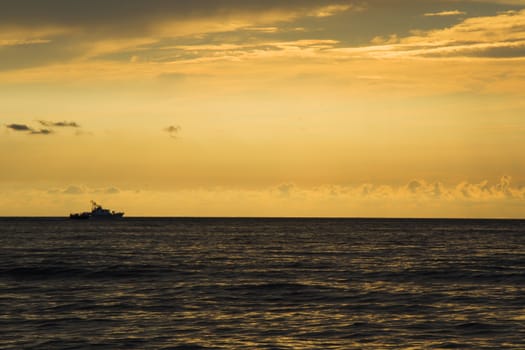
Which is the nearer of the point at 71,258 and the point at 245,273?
the point at 245,273

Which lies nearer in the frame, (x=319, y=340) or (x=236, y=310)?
(x=319, y=340)

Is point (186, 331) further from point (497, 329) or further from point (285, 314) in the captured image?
point (497, 329)

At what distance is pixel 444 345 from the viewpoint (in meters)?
33.9

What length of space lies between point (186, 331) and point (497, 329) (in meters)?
17.2

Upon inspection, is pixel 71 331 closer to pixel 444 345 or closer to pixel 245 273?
pixel 444 345

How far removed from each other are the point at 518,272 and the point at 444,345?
41688 millimetres

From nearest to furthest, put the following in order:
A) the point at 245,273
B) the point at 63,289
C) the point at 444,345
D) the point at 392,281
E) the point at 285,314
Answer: the point at 444,345 → the point at 285,314 → the point at 63,289 → the point at 392,281 → the point at 245,273

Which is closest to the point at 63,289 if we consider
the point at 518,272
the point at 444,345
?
the point at 444,345

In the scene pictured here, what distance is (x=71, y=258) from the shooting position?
93812 millimetres

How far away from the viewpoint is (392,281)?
63.2 meters

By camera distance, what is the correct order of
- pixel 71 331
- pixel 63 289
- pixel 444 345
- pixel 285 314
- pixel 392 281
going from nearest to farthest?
pixel 444 345
pixel 71 331
pixel 285 314
pixel 63 289
pixel 392 281

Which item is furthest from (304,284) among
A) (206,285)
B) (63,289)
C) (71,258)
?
(71,258)

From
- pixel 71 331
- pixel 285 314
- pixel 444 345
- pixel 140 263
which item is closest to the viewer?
pixel 444 345

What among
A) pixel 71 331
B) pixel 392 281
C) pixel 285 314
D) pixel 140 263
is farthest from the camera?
pixel 140 263
